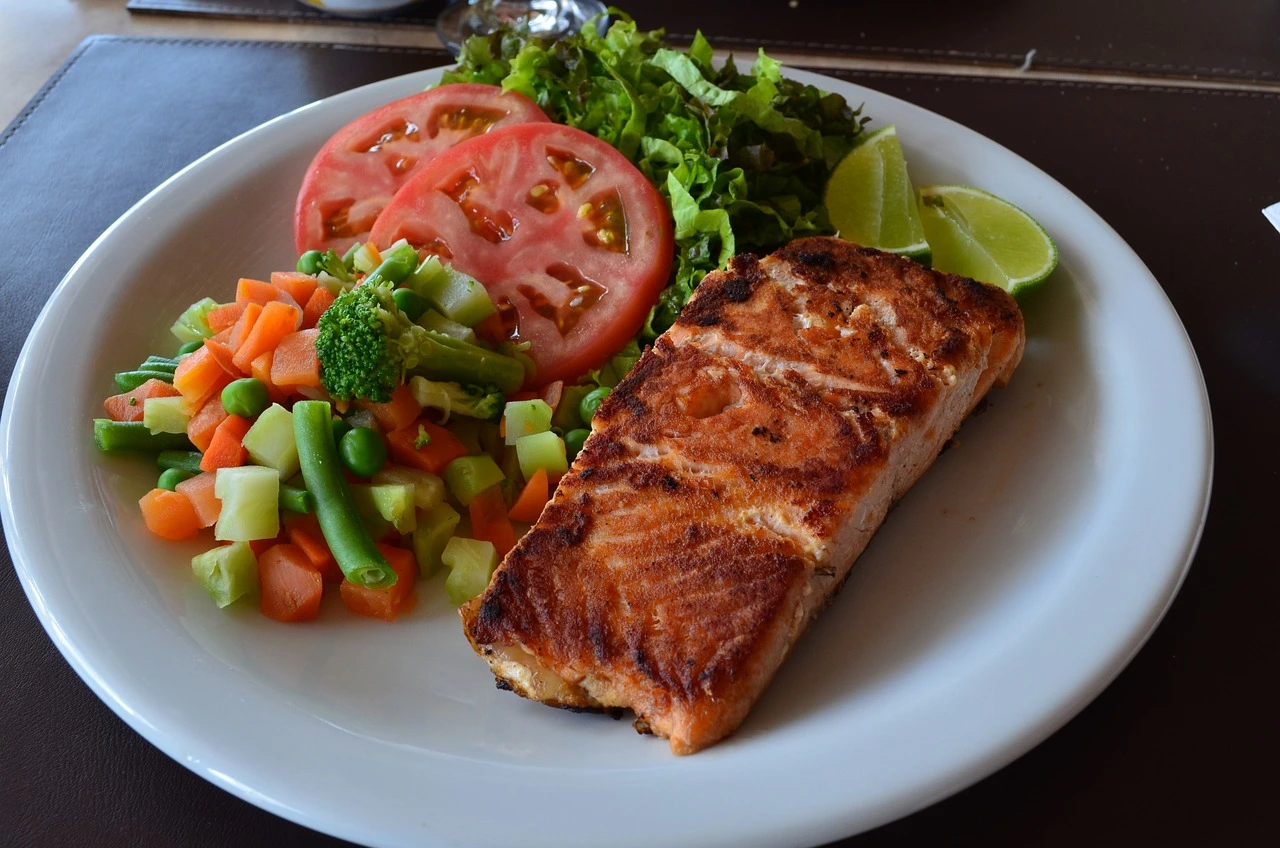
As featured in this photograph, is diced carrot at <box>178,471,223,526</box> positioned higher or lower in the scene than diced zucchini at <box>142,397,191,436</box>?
lower

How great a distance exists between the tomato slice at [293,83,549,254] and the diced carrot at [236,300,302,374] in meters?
0.84

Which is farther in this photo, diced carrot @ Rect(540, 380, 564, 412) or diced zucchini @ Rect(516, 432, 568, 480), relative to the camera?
diced carrot @ Rect(540, 380, 564, 412)

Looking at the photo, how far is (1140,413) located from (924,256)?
100cm

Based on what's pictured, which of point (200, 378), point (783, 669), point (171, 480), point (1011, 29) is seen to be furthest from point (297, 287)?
point (1011, 29)

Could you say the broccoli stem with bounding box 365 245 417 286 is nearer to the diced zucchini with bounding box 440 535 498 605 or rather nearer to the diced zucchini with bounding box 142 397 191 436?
the diced zucchini with bounding box 142 397 191 436

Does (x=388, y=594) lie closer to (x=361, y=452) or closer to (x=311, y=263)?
(x=361, y=452)

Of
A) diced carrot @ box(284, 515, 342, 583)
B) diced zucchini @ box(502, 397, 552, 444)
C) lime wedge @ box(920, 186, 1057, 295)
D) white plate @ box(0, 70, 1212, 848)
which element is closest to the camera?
white plate @ box(0, 70, 1212, 848)

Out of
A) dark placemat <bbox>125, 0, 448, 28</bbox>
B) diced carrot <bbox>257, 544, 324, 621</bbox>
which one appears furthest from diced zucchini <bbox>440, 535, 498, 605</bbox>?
dark placemat <bbox>125, 0, 448, 28</bbox>

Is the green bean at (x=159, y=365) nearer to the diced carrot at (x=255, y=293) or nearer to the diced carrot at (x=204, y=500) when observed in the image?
the diced carrot at (x=255, y=293)

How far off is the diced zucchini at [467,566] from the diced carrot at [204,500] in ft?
2.31

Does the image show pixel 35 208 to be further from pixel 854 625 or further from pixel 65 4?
pixel 854 625

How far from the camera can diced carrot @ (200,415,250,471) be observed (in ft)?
10.2

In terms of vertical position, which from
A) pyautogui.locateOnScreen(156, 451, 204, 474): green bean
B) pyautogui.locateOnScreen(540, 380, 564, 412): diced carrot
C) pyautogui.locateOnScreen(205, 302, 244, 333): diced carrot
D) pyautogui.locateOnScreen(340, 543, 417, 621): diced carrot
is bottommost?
pyautogui.locateOnScreen(340, 543, 417, 621): diced carrot

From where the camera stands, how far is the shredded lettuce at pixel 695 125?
383 centimetres
